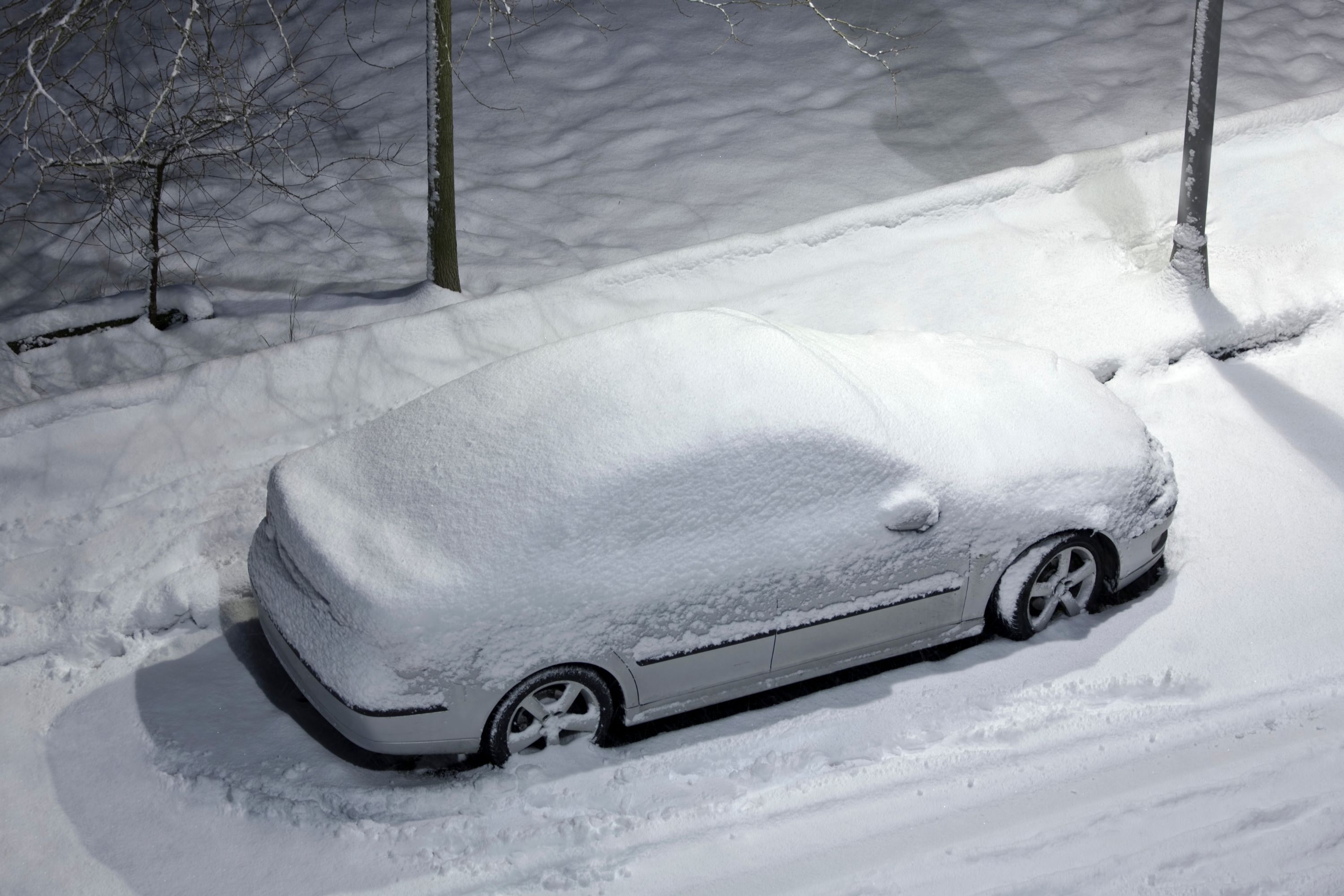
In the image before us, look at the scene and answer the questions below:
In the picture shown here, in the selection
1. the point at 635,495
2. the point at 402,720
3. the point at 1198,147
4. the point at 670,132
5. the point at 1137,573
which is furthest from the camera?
the point at 670,132

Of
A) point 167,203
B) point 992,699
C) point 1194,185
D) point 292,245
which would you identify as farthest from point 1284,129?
point 167,203

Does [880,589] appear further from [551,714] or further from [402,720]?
[402,720]

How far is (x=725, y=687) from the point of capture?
5.04 metres

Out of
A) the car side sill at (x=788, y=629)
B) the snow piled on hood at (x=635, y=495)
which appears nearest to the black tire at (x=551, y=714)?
the snow piled on hood at (x=635, y=495)

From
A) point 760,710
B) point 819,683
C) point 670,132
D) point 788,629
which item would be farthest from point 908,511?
point 670,132

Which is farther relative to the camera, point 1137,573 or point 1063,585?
point 1137,573

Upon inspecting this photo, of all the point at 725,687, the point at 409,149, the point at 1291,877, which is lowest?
the point at 1291,877

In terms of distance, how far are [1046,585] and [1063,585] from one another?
0.31 ft

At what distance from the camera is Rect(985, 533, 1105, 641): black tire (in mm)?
5281

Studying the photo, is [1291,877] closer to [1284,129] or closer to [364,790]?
[364,790]

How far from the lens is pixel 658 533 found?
4.78 metres

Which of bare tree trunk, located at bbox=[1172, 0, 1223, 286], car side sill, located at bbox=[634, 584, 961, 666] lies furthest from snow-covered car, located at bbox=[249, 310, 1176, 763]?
bare tree trunk, located at bbox=[1172, 0, 1223, 286]

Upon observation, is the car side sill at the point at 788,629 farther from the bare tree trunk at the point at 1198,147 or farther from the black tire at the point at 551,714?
the bare tree trunk at the point at 1198,147

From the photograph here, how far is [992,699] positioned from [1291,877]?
4.10 feet
